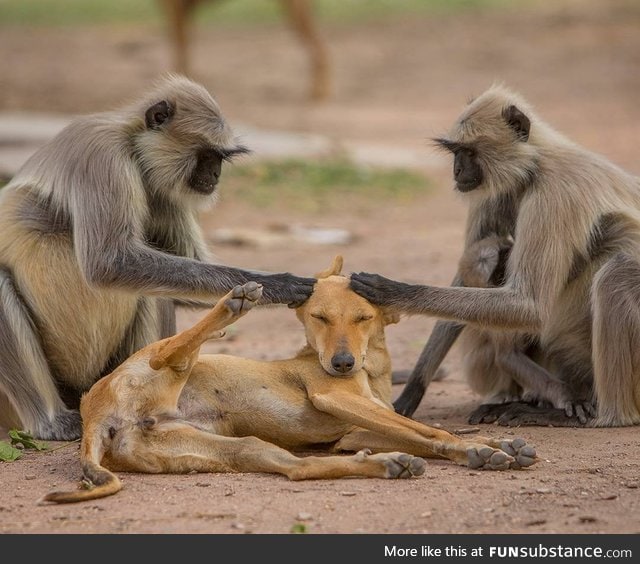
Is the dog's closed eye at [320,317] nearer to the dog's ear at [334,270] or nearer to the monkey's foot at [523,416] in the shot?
the dog's ear at [334,270]

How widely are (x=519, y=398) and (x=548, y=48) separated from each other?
58.4 feet

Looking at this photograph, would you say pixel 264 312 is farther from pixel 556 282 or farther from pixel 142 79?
pixel 142 79

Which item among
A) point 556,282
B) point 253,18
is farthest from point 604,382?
point 253,18

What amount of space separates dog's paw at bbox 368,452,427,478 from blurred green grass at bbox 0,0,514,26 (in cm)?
2317

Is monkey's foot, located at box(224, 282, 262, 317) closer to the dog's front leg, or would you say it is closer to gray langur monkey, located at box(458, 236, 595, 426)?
the dog's front leg

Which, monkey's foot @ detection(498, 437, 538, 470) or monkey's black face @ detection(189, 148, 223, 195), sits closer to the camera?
monkey's foot @ detection(498, 437, 538, 470)

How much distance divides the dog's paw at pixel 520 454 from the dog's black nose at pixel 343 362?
71 centimetres

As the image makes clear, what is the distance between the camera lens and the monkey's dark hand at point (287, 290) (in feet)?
18.2

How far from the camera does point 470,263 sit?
242 inches

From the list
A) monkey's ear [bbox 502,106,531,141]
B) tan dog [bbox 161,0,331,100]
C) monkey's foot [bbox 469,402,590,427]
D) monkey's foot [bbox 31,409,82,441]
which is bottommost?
monkey's foot [bbox 31,409,82,441]

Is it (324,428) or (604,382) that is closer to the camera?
(324,428)

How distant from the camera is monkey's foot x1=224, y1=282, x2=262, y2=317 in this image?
5.18m

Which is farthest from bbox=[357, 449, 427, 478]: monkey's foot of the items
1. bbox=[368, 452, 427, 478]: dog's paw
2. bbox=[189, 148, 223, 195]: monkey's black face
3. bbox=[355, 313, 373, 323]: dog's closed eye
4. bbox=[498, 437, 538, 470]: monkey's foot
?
bbox=[189, 148, 223, 195]: monkey's black face

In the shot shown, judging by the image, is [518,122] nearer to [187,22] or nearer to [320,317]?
[320,317]
